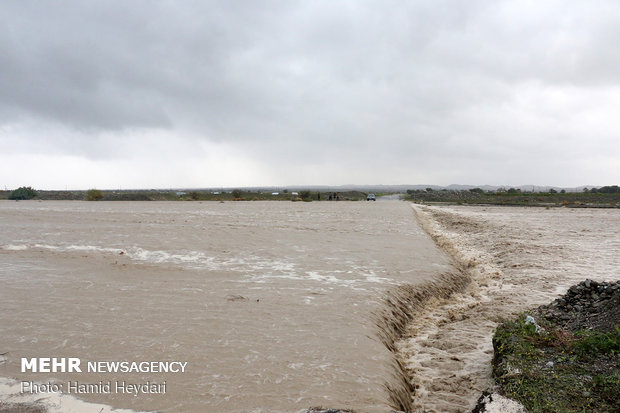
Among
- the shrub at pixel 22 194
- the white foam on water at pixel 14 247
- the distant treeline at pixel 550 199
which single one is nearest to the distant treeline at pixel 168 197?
the shrub at pixel 22 194

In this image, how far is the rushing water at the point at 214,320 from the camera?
473cm

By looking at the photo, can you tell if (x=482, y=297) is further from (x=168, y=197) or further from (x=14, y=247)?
(x=168, y=197)

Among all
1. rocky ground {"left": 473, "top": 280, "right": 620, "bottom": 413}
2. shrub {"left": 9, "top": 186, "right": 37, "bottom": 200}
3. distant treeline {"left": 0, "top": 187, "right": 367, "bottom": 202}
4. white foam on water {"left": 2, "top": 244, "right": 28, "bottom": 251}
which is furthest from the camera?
shrub {"left": 9, "top": 186, "right": 37, "bottom": 200}

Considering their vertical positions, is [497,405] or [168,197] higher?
[168,197]

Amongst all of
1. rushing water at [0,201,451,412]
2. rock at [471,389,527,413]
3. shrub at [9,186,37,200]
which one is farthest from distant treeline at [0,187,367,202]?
rock at [471,389,527,413]

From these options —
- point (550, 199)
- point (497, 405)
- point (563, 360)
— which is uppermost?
point (550, 199)

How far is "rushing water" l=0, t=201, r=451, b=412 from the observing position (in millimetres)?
4727

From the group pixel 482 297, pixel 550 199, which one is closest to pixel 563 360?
pixel 482 297

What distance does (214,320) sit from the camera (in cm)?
706

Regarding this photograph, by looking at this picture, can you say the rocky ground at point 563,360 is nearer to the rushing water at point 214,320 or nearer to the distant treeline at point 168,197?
the rushing water at point 214,320

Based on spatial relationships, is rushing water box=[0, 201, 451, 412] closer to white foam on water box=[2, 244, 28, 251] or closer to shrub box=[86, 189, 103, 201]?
white foam on water box=[2, 244, 28, 251]

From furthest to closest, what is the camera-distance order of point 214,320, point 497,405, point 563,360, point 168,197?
point 168,197
point 214,320
point 563,360
point 497,405

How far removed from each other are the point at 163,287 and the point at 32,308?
2682mm

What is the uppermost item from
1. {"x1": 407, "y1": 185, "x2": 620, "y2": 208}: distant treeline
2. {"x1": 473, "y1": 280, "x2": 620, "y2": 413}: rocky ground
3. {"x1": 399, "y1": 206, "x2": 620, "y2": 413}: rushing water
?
{"x1": 407, "y1": 185, "x2": 620, "y2": 208}: distant treeline
